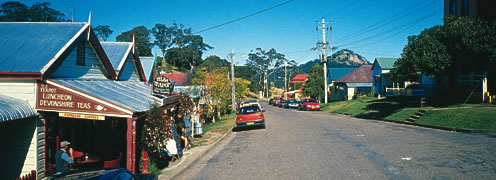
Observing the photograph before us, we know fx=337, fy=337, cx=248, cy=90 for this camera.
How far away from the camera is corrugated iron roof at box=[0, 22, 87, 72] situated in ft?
30.8

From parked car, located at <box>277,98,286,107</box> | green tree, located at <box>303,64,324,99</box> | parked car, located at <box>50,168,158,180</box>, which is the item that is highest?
green tree, located at <box>303,64,324,99</box>

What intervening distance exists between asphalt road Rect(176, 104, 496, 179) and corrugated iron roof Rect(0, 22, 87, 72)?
532 cm

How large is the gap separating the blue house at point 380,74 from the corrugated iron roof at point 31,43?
39823 mm

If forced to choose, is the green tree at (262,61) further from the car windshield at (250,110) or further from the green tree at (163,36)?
the car windshield at (250,110)

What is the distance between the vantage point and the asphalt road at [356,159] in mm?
8539

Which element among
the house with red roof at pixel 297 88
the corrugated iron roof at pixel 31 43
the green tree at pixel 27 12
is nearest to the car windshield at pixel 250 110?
the corrugated iron roof at pixel 31 43

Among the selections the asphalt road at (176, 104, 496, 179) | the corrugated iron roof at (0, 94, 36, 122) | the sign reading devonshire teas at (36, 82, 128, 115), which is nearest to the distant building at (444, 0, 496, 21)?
the asphalt road at (176, 104, 496, 179)

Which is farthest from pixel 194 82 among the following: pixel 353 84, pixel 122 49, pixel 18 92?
pixel 353 84

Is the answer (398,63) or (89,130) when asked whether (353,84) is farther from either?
(89,130)

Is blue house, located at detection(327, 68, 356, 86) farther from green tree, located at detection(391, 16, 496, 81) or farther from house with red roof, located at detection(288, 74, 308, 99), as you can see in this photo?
green tree, located at detection(391, 16, 496, 81)

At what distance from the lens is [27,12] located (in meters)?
67.8

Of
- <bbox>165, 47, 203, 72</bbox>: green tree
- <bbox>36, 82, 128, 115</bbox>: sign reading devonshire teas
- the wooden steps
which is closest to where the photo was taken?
<bbox>36, 82, 128, 115</bbox>: sign reading devonshire teas

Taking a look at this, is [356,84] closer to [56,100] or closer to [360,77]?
[360,77]

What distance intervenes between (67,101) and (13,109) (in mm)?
1151
